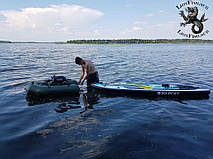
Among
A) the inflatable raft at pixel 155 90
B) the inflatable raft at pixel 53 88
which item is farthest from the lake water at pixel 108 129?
the inflatable raft at pixel 155 90

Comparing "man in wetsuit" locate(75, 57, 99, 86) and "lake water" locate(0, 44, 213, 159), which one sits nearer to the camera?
"lake water" locate(0, 44, 213, 159)

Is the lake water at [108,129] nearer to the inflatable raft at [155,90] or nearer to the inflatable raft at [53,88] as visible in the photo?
the inflatable raft at [53,88]

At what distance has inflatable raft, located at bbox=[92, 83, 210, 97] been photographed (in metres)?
11.7

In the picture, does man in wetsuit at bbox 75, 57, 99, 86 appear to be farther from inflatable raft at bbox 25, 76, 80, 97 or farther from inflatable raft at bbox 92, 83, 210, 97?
inflatable raft at bbox 25, 76, 80, 97

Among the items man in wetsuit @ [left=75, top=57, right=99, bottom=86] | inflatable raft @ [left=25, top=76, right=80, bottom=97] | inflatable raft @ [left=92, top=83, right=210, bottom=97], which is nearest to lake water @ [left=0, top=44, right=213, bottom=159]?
inflatable raft @ [left=25, top=76, right=80, bottom=97]

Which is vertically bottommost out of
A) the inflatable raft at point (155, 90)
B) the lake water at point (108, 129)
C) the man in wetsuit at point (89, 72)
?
the lake water at point (108, 129)

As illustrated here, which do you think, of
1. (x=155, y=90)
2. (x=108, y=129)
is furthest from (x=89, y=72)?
(x=108, y=129)

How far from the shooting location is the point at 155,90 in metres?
11.8

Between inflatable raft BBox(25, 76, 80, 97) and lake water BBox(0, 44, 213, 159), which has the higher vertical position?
inflatable raft BBox(25, 76, 80, 97)

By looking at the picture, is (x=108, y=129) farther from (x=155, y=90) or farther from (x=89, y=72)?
(x=89, y=72)

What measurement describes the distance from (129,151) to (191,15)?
1321cm

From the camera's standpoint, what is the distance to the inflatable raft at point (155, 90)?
38.4 ft

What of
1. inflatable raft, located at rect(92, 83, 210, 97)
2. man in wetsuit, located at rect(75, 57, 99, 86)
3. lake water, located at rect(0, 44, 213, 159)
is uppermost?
man in wetsuit, located at rect(75, 57, 99, 86)

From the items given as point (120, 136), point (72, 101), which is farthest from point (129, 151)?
point (72, 101)
